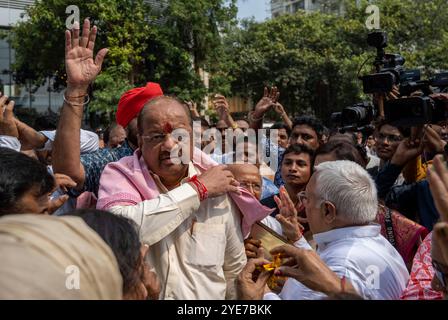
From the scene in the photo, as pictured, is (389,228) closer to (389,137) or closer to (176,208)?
(176,208)

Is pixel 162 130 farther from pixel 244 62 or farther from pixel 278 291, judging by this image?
pixel 244 62

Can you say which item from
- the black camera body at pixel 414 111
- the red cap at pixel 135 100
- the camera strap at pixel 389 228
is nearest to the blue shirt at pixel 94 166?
the red cap at pixel 135 100

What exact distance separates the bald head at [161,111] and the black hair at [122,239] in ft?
2.67

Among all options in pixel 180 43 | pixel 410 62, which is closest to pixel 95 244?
pixel 180 43

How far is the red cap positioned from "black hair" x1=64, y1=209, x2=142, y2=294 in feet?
4.05

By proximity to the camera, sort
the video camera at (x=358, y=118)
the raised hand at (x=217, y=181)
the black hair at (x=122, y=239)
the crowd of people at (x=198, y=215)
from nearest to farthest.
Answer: the black hair at (x=122, y=239) → the crowd of people at (x=198, y=215) → the raised hand at (x=217, y=181) → the video camera at (x=358, y=118)

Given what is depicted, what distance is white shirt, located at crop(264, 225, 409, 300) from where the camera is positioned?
1949 mm

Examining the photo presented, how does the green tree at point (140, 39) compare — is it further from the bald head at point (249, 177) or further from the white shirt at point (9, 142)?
the white shirt at point (9, 142)

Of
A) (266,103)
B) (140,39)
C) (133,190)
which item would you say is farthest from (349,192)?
(140,39)

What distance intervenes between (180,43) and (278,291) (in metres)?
15.6

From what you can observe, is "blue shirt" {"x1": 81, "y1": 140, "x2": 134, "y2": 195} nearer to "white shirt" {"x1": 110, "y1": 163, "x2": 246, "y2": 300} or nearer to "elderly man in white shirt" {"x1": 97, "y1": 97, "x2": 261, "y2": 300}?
"elderly man in white shirt" {"x1": 97, "y1": 97, "x2": 261, "y2": 300}

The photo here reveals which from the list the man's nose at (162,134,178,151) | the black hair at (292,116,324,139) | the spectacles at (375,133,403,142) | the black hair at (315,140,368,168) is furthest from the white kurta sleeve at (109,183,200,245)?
the black hair at (292,116,324,139)

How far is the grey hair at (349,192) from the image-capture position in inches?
84.9

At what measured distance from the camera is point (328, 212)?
7.20 feet
